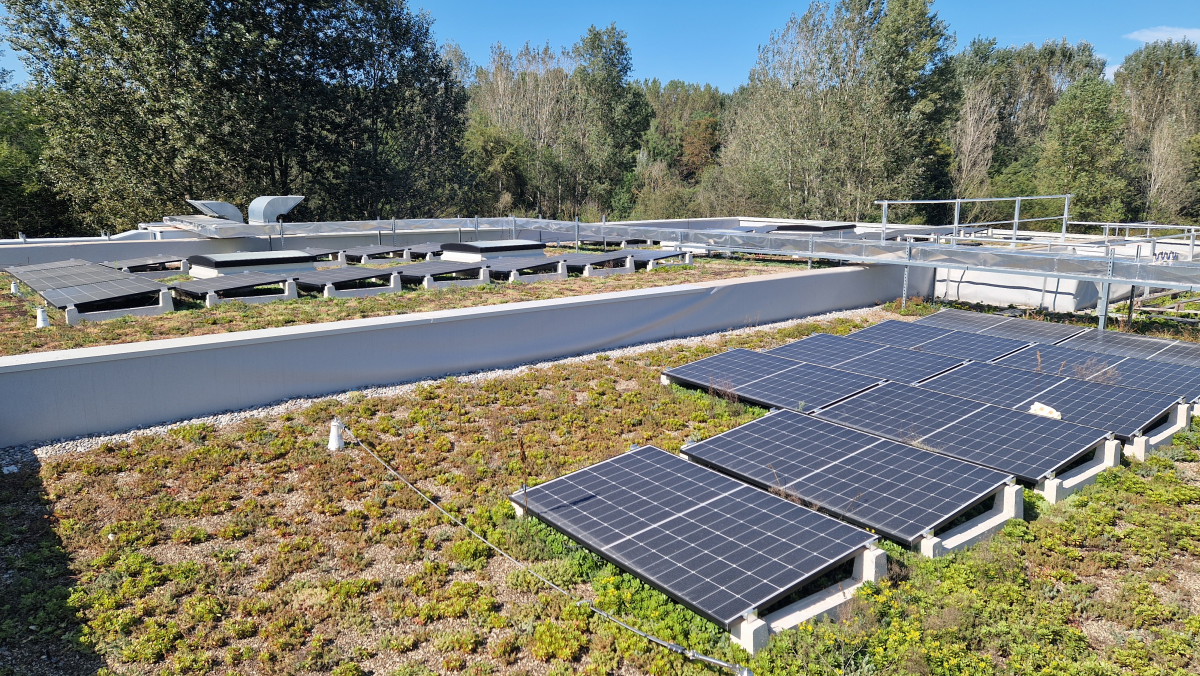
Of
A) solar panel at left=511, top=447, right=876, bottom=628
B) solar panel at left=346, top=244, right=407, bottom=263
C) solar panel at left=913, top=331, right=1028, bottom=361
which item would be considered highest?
solar panel at left=346, top=244, right=407, bottom=263

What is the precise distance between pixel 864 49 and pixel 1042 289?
2759cm

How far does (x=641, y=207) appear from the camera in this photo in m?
41.3

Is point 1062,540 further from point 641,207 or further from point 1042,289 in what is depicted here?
point 641,207

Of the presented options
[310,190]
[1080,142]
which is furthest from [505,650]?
[1080,142]

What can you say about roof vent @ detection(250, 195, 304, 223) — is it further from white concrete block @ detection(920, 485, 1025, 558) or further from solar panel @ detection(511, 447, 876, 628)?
white concrete block @ detection(920, 485, 1025, 558)

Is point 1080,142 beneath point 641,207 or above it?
above

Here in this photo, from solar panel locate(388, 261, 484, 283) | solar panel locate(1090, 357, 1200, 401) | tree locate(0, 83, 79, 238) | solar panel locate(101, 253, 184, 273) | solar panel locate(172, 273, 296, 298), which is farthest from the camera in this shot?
tree locate(0, 83, 79, 238)

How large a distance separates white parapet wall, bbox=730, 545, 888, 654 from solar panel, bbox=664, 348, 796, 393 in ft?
15.4

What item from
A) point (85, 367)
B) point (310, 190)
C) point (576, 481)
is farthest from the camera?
point (310, 190)

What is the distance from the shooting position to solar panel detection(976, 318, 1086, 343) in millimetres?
13258

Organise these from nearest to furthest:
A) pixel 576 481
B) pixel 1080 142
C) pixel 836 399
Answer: pixel 576 481, pixel 836 399, pixel 1080 142

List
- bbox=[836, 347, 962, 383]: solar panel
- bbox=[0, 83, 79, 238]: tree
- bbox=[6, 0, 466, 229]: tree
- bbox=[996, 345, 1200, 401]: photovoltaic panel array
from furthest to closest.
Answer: bbox=[0, 83, 79, 238]: tree → bbox=[6, 0, 466, 229]: tree → bbox=[836, 347, 962, 383]: solar panel → bbox=[996, 345, 1200, 401]: photovoltaic panel array

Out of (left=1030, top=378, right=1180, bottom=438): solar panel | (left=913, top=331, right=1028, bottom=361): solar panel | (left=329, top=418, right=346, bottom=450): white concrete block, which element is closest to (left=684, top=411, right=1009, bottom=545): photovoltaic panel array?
(left=1030, top=378, right=1180, bottom=438): solar panel

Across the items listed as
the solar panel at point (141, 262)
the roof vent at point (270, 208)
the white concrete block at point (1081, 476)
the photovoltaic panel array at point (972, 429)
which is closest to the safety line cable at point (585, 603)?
the photovoltaic panel array at point (972, 429)
